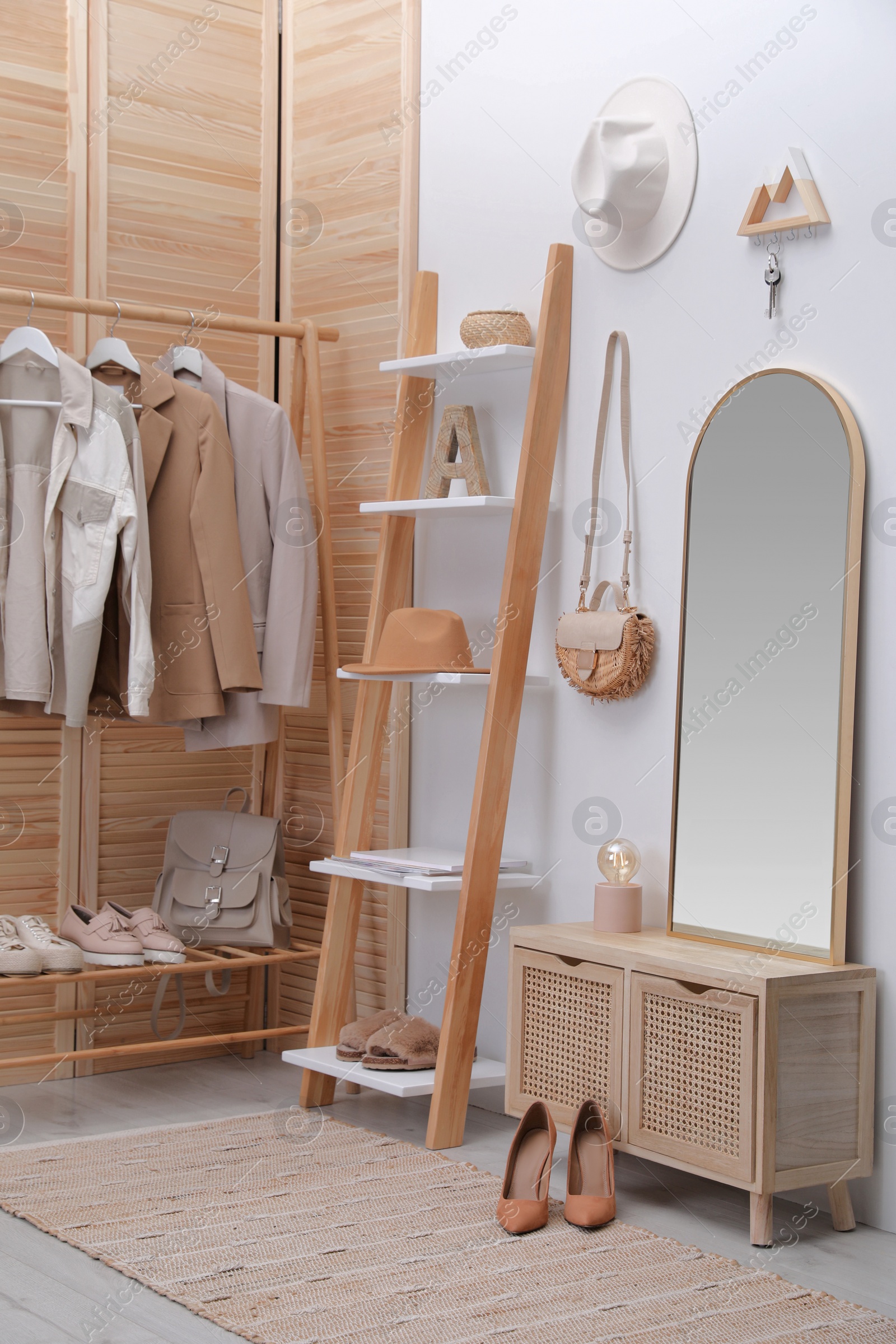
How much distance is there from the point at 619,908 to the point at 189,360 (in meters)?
1.72

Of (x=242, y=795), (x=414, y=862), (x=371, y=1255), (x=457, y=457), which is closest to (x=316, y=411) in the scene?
(x=457, y=457)

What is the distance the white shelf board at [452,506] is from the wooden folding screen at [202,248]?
34 centimetres

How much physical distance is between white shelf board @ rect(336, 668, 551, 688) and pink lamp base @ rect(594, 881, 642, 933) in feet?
1.75

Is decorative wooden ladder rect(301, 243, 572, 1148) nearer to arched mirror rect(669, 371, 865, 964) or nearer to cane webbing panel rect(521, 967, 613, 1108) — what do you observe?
cane webbing panel rect(521, 967, 613, 1108)

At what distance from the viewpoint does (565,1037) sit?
9.39ft

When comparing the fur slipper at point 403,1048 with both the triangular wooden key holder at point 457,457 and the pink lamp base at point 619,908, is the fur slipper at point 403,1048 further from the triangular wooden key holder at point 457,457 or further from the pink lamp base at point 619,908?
the triangular wooden key holder at point 457,457

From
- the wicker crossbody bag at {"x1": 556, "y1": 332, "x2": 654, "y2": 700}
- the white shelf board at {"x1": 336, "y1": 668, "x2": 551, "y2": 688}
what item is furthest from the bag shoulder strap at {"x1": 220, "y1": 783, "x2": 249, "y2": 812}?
the wicker crossbody bag at {"x1": 556, "y1": 332, "x2": 654, "y2": 700}

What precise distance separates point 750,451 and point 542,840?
103cm

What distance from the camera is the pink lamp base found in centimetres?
292

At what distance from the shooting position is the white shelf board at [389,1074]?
3.07 meters

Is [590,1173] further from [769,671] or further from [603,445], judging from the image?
[603,445]

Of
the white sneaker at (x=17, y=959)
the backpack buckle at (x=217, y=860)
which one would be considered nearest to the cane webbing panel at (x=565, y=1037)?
the backpack buckle at (x=217, y=860)

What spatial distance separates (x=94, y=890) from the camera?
12.2ft

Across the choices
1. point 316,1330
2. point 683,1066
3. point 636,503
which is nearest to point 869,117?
point 636,503
